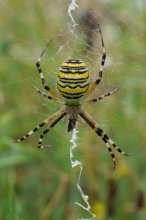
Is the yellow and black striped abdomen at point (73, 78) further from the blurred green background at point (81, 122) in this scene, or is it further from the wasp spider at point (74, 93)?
the blurred green background at point (81, 122)

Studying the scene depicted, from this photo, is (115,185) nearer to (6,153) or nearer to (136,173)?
(136,173)

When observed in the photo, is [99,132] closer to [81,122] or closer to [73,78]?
[81,122]

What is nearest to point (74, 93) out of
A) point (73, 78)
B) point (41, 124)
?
point (73, 78)

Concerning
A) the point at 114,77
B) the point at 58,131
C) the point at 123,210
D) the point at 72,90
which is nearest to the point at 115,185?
the point at 123,210

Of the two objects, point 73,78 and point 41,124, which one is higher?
point 73,78

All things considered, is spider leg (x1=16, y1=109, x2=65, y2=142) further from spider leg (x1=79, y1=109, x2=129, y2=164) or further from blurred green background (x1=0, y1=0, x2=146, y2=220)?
spider leg (x1=79, y1=109, x2=129, y2=164)

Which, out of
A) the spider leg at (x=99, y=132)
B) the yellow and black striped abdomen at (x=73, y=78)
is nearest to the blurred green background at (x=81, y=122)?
the spider leg at (x=99, y=132)
